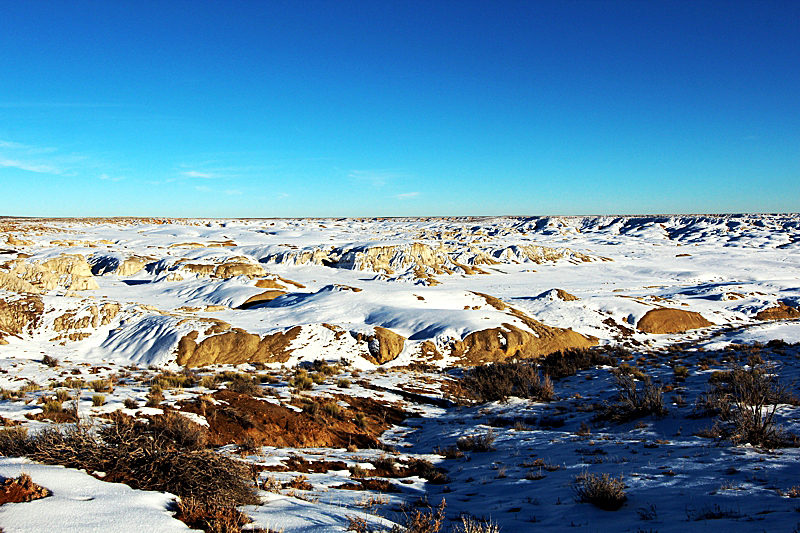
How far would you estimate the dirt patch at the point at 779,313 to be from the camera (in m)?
37.8

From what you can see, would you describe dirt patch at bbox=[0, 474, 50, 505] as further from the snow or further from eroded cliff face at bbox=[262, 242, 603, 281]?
eroded cliff face at bbox=[262, 242, 603, 281]

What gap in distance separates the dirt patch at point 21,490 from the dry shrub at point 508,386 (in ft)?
42.0

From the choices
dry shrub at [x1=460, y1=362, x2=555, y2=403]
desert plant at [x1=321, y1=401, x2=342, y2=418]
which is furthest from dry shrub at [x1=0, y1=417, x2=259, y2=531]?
dry shrub at [x1=460, y1=362, x2=555, y2=403]

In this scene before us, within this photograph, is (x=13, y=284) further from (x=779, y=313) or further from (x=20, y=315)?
(x=779, y=313)

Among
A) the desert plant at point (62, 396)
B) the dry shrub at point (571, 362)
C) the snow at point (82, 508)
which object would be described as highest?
the snow at point (82, 508)

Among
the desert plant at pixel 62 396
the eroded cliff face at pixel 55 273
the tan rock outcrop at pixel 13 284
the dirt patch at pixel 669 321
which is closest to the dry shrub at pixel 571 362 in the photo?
the dirt patch at pixel 669 321

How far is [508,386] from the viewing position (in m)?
15.5

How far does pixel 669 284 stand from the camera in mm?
54750

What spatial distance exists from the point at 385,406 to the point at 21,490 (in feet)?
35.3

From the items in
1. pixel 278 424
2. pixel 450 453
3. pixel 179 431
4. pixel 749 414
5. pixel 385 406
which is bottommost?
pixel 385 406

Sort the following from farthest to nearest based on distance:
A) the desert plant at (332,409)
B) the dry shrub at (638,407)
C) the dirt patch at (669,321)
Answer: the dirt patch at (669,321), the desert plant at (332,409), the dry shrub at (638,407)

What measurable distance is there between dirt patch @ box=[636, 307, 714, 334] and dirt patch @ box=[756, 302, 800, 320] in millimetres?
7374

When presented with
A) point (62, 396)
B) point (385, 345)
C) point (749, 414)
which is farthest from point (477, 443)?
point (385, 345)

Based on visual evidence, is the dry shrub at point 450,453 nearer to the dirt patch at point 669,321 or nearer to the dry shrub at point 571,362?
the dry shrub at point 571,362
